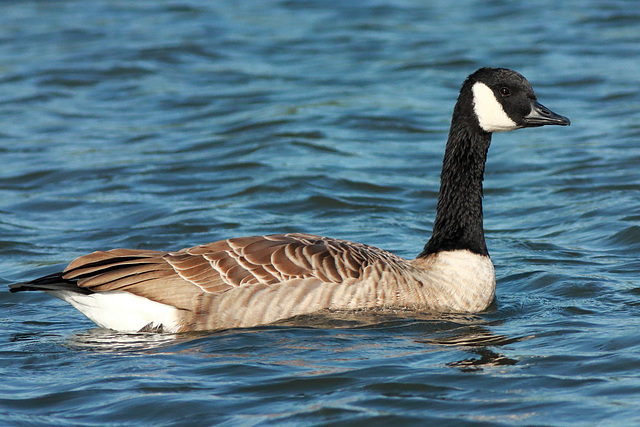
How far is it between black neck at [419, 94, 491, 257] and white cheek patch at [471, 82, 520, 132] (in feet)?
0.23

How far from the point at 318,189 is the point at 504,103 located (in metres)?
4.44

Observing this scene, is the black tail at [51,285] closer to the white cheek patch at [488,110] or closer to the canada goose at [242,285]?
the canada goose at [242,285]

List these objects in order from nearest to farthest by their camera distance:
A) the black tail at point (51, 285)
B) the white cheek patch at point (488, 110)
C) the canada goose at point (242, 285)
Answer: the black tail at point (51, 285)
the canada goose at point (242, 285)
the white cheek patch at point (488, 110)

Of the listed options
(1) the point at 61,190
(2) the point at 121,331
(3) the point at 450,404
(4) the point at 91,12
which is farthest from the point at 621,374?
(4) the point at 91,12

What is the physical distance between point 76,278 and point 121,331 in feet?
1.88

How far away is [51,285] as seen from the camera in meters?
7.50

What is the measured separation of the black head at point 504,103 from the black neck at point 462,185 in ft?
0.37

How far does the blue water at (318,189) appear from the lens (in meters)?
6.48

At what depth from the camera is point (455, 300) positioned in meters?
8.19

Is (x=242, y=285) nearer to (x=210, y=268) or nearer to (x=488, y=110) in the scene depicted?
(x=210, y=268)

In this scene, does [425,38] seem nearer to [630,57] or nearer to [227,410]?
[630,57]

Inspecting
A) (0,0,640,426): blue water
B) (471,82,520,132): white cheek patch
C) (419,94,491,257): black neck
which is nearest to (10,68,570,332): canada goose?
(0,0,640,426): blue water

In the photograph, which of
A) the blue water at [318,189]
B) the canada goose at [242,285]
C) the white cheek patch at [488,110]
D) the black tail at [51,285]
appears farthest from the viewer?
the white cheek patch at [488,110]

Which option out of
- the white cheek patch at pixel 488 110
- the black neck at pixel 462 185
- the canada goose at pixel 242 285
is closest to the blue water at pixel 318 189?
the canada goose at pixel 242 285
